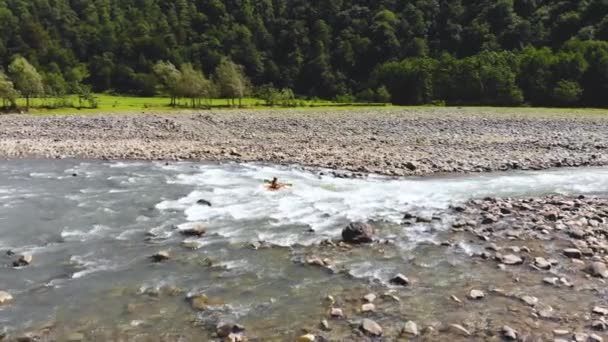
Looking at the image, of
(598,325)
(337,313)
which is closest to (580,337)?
(598,325)

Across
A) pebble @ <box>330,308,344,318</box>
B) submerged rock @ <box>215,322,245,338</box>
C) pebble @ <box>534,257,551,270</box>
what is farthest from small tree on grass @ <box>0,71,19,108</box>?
pebble @ <box>534,257,551,270</box>

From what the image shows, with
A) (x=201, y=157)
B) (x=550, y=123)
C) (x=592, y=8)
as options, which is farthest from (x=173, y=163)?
(x=592, y=8)

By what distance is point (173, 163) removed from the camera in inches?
1272

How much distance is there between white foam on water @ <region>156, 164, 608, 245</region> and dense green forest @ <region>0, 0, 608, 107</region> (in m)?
81.4

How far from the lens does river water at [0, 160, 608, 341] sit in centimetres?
1109

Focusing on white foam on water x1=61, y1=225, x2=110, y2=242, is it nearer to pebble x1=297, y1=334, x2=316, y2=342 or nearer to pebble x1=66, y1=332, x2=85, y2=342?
pebble x1=66, y1=332, x2=85, y2=342

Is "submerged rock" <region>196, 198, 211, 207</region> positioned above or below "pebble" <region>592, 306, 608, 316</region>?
below

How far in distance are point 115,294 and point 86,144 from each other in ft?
99.6

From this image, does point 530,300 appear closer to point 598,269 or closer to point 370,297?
point 598,269

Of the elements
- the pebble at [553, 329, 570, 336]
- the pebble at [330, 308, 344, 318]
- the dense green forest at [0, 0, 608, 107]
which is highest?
the dense green forest at [0, 0, 608, 107]

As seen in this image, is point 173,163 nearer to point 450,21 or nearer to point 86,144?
point 86,144

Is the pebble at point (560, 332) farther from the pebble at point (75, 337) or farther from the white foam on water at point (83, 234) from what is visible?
the white foam on water at point (83, 234)

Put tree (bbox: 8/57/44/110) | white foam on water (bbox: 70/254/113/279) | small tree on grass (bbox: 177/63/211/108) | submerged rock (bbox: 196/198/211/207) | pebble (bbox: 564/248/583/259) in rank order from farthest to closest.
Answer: small tree on grass (bbox: 177/63/211/108)
tree (bbox: 8/57/44/110)
submerged rock (bbox: 196/198/211/207)
pebble (bbox: 564/248/583/259)
white foam on water (bbox: 70/254/113/279)

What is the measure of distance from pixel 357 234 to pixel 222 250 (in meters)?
3.99
